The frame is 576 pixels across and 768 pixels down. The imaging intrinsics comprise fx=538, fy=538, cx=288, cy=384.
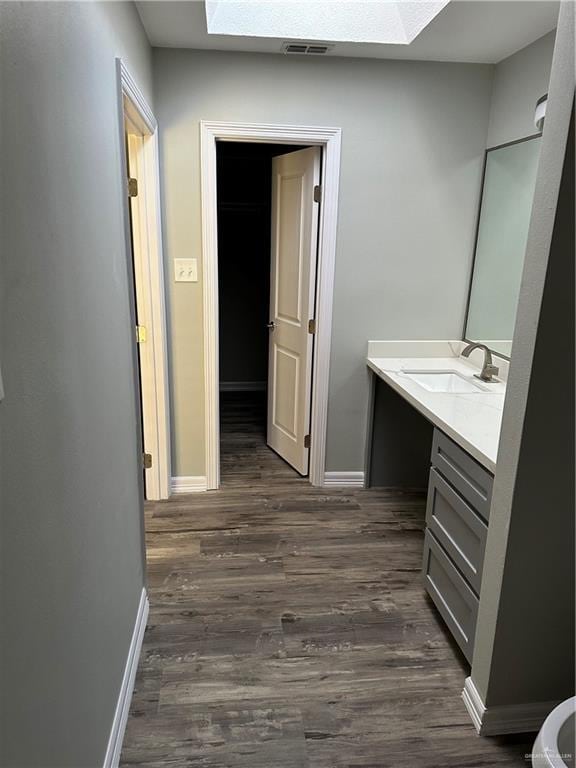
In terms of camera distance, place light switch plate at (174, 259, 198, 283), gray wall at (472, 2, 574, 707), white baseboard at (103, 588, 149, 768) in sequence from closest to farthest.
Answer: gray wall at (472, 2, 574, 707), white baseboard at (103, 588, 149, 768), light switch plate at (174, 259, 198, 283)

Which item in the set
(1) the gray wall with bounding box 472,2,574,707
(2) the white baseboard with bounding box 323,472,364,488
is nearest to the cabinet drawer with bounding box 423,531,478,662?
(1) the gray wall with bounding box 472,2,574,707

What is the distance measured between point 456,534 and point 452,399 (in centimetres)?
63

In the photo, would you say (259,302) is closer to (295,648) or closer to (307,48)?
(307,48)

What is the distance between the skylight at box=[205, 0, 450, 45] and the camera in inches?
97.5

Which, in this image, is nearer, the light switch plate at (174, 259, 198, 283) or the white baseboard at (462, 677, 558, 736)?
the white baseboard at (462, 677, 558, 736)

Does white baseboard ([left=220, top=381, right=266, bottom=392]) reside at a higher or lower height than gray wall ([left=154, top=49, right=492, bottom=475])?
lower

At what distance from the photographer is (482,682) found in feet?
5.78

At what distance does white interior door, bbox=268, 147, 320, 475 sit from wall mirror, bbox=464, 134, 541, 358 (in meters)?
0.96

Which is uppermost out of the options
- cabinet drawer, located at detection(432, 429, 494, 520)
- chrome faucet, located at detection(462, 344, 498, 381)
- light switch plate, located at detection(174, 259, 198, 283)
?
light switch plate, located at detection(174, 259, 198, 283)

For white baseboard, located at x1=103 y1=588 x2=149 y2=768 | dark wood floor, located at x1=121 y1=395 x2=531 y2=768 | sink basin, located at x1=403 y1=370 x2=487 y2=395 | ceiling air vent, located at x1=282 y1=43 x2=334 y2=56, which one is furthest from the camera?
sink basin, located at x1=403 y1=370 x2=487 y2=395

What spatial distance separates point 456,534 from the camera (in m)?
2.04

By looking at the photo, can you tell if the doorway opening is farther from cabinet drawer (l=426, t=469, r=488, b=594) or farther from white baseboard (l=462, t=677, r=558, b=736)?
white baseboard (l=462, t=677, r=558, b=736)

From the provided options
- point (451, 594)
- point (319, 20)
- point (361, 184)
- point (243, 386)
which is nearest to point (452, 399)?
point (451, 594)

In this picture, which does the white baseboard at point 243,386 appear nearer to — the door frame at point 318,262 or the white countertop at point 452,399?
the door frame at point 318,262
